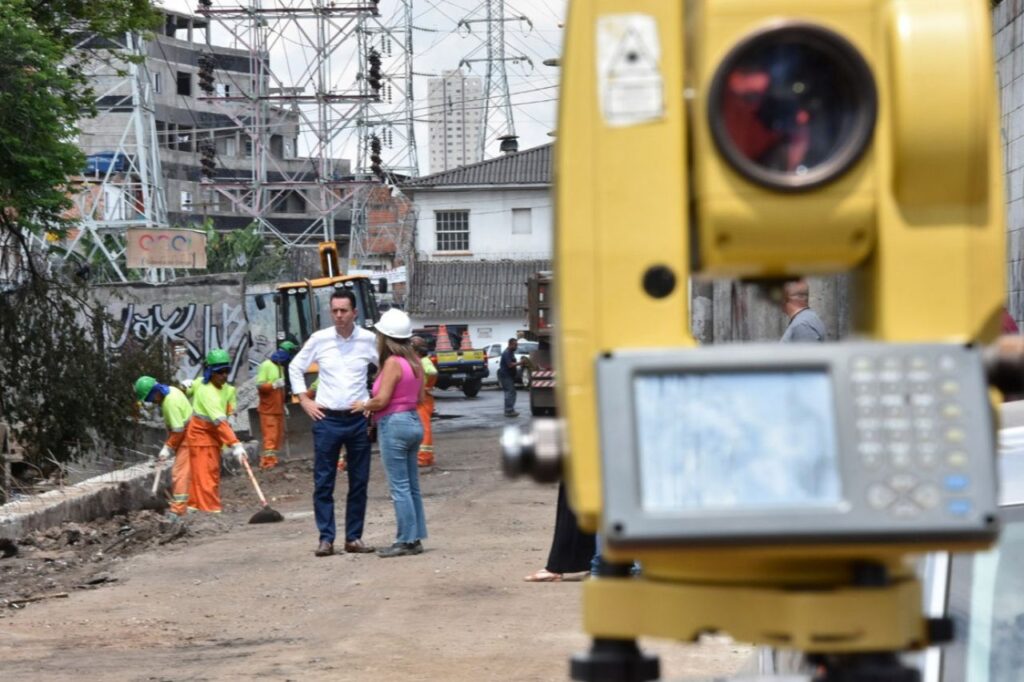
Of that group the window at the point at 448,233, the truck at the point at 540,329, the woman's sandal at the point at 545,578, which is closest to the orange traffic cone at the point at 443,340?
the window at the point at 448,233

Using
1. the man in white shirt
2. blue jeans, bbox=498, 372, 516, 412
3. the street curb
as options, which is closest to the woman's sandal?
the man in white shirt

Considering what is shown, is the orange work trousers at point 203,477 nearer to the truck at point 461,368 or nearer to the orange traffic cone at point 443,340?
the truck at point 461,368

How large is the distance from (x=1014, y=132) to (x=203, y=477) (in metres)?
8.52

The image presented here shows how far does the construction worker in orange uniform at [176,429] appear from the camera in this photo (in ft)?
56.4

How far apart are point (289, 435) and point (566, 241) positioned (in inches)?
998

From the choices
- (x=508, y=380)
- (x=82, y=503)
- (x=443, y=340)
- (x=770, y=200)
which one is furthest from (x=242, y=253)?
(x=770, y=200)

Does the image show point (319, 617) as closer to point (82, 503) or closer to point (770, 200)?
point (82, 503)

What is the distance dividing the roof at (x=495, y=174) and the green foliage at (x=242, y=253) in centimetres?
1023

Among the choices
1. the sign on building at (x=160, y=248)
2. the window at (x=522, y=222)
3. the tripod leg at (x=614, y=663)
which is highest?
the window at (x=522, y=222)

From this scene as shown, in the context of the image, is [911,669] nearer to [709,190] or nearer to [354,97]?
[709,190]

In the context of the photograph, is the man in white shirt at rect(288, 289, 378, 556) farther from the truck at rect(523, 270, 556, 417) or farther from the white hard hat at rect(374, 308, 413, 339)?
Answer: the truck at rect(523, 270, 556, 417)

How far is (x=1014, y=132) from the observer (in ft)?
44.0

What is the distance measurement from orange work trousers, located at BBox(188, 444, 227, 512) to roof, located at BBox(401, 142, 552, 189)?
4882 centimetres

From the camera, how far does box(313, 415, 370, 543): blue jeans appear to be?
1238 centimetres
